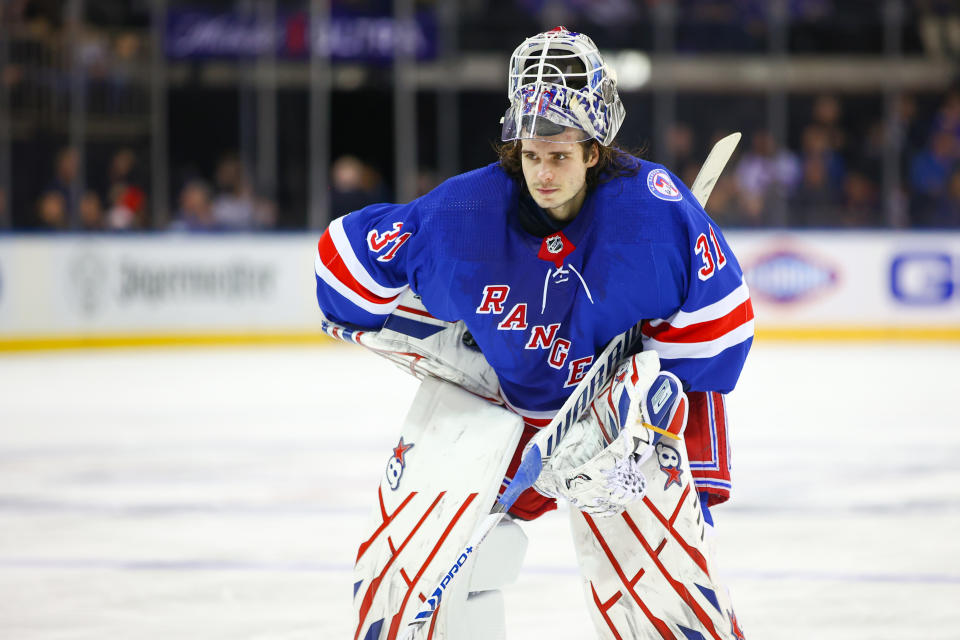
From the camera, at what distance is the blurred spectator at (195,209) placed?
A: 8.98 metres

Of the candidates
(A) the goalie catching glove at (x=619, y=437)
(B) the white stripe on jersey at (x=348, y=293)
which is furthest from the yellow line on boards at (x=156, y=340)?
(A) the goalie catching glove at (x=619, y=437)

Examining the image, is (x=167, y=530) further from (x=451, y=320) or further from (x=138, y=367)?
(x=138, y=367)

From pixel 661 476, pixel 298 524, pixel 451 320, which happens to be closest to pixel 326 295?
pixel 451 320

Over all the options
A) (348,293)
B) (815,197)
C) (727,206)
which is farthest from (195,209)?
(348,293)

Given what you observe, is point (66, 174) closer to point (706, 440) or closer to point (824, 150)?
point (824, 150)

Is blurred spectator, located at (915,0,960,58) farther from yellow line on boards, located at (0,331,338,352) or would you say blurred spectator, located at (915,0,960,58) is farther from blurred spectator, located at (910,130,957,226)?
yellow line on boards, located at (0,331,338,352)

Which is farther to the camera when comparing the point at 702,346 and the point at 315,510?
the point at 315,510

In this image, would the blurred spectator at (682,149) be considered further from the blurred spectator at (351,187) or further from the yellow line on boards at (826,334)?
the blurred spectator at (351,187)

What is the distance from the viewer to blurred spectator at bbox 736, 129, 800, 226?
30.8 ft

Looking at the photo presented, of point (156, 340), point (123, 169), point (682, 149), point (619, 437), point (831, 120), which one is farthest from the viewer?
point (831, 120)

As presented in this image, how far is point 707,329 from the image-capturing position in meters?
1.92

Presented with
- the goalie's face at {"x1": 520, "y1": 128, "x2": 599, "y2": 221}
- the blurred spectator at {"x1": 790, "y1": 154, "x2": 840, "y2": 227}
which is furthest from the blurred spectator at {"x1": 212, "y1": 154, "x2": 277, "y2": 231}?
the goalie's face at {"x1": 520, "y1": 128, "x2": 599, "y2": 221}

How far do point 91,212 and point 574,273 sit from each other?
736 centimetres

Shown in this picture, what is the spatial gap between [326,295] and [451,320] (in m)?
0.22
